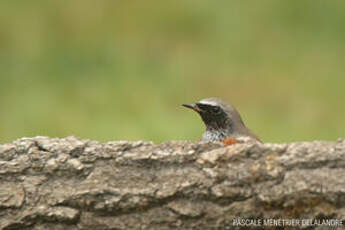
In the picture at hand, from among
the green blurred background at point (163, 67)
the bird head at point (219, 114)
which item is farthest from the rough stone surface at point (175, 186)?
the green blurred background at point (163, 67)

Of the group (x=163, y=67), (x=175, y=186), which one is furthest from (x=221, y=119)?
(x=163, y=67)

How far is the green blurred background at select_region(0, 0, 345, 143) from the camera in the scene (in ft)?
46.1

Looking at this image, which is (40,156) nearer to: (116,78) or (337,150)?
(337,150)

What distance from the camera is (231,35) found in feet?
56.7

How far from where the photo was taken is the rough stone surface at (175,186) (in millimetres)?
6762

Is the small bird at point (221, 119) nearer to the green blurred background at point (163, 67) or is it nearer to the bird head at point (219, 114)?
the bird head at point (219, 114)

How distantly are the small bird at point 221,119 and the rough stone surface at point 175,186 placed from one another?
7.02 ft

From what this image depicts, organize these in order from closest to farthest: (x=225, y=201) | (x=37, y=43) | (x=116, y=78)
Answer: (x=225, y=201), (x=116, y=78), (x=37, y=43)

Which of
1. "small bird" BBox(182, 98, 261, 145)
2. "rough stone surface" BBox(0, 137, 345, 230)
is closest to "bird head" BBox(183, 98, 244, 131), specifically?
"small bird" BBox(182, 98, 261, 145)

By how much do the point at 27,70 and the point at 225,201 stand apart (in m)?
9.91

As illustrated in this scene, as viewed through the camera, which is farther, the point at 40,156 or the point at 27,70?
the point at 27,70

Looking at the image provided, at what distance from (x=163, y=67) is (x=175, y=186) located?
9537 mm

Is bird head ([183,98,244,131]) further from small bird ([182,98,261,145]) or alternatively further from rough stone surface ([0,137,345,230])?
rough stone surface ([0,137,345,230])

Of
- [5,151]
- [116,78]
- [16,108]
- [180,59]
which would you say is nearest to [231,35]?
[180,59]
